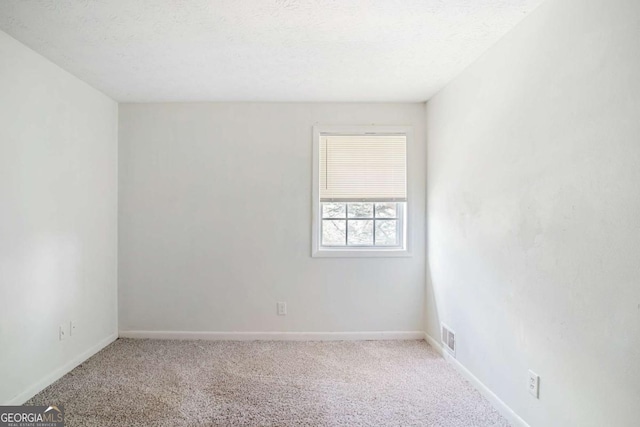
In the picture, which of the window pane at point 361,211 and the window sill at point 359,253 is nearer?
the window sill at point 359,253

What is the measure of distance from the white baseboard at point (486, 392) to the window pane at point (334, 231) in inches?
53.1

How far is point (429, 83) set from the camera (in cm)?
301

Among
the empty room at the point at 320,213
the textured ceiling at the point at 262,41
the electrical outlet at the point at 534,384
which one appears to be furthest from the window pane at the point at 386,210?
the electrical outlet at the point at 534,384

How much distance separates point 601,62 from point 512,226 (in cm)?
97

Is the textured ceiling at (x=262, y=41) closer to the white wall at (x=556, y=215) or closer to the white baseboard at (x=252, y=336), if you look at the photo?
the white wall at (x=556, y=215)

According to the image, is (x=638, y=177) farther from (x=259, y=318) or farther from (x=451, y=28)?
(x=259, y=318)

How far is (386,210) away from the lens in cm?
364

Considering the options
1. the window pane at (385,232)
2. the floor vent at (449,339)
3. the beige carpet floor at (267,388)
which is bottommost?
the beige carpet floor at (267,388)

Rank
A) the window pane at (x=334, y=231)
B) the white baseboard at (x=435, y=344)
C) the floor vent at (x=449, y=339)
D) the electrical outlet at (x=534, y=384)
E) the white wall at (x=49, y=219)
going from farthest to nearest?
the window pane at (x=334, y=231) < the white baseboard at (x=435, y=344) < the floor vent at (x=449, y=339) < the white wall at (x=49, y=219) < the electrical outlet at (x=534, y=384)

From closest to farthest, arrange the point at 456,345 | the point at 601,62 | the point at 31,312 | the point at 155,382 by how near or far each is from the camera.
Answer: the point at 601,62 → the point at 31,312 → the point at 155,382 → the point at 456,345

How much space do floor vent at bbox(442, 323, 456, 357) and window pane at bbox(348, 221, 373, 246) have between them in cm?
109

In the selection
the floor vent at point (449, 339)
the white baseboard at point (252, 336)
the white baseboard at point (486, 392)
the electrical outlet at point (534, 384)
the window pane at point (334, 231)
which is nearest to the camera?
the electrical outlet at point (534, 384)

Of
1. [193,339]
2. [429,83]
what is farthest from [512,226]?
[193,339]

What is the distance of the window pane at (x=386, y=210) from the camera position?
11.9ft
